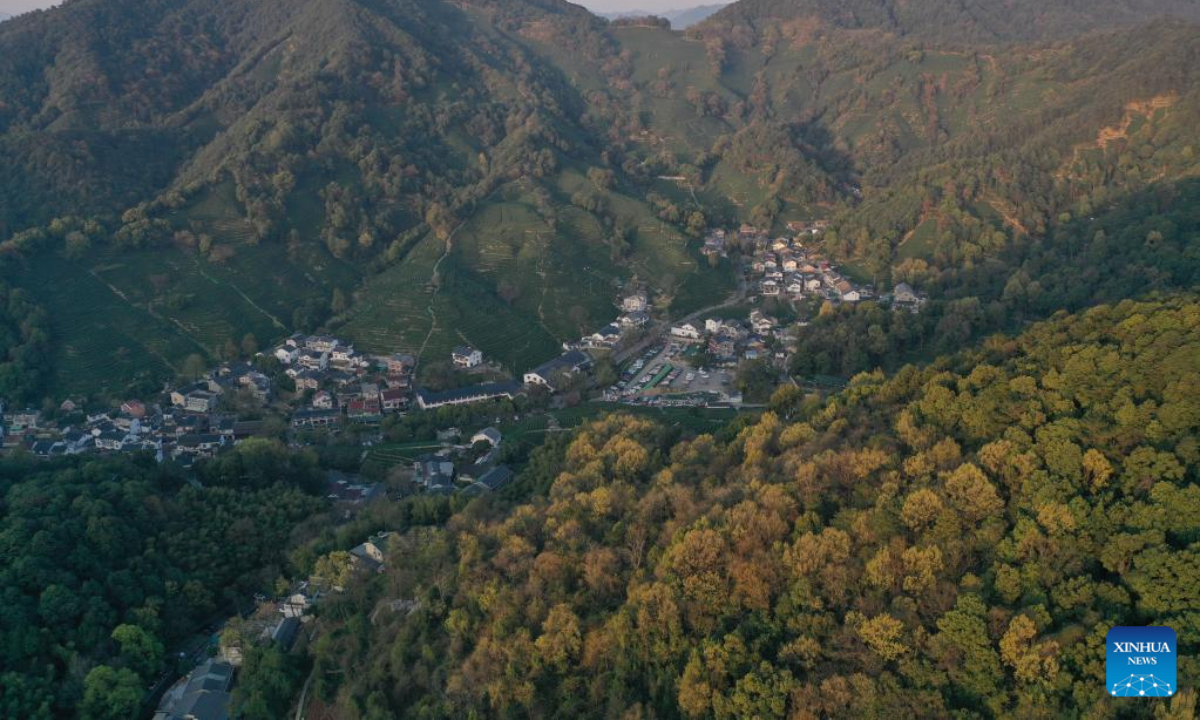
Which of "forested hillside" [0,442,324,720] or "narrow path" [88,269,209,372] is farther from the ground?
"narrow path" [88,269,209,372]

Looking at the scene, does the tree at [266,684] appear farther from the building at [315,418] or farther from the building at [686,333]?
the building at [686,333]

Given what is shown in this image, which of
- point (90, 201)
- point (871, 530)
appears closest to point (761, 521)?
point (871, 530)

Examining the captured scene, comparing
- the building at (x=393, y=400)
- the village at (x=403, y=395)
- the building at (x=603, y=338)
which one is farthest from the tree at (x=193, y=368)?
the building at (x=603, y=338)

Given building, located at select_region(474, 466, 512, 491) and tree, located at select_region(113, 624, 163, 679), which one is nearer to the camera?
tree, located at select_region(113, 624, 163, 679)

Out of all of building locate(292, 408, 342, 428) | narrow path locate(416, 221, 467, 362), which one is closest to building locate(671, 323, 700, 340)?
narrow path locate(416, 221, 467, 362)

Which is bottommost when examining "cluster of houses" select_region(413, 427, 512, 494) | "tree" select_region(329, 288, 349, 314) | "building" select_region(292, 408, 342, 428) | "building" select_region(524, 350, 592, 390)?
"cluster of houses" select_region(413, 427, 512, 494)

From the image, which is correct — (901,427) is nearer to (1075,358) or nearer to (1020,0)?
(1075,358)

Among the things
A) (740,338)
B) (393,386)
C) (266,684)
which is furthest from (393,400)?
(266,684)

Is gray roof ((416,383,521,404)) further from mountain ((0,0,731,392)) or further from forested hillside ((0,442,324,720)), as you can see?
forested hillside ((0,442,324,720))
